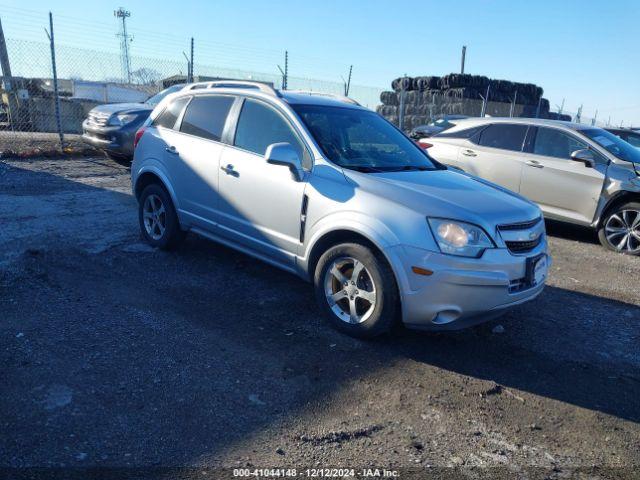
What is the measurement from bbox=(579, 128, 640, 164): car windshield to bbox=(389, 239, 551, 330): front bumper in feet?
15.0

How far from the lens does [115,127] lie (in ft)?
34.3

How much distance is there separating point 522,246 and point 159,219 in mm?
3763

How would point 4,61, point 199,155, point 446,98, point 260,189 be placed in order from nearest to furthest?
1. point 260,189
2. point 199,155
3. point 4,61
4. point 446,98

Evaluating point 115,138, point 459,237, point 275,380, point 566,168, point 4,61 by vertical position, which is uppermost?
point 4,61

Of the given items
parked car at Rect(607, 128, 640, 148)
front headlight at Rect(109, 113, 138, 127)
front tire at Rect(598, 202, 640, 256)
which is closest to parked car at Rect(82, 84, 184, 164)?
front headlight at Rect(109, 113, 138, 127)

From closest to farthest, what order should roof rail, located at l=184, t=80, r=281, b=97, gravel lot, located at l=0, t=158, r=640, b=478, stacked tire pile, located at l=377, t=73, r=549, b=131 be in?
gravel lot, located at l=0, t=158, r=640, b=478
roof rail, located at l=184, t=80, r=281, b=97
stacked tire pile, located at l=377, t=73, r=549, b=131

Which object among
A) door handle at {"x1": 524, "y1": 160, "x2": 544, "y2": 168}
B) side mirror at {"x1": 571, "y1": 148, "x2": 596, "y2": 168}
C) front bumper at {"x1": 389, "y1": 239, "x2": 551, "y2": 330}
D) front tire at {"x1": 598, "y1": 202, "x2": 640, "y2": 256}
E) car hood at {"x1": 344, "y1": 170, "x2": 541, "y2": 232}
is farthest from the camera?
door handle at {"x1": 524, "y1": 160, "x2": 544, "y2": 168}

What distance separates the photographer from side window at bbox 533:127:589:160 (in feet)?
24.1

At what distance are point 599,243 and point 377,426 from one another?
20.0ft


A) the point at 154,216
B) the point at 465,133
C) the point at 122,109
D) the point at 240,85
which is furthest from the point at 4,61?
the point at 465,133

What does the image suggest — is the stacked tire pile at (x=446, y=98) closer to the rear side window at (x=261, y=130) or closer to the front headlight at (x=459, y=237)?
the rear side window at (x=261, y=130)

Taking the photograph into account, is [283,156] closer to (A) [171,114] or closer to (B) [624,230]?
(A) [171,114]

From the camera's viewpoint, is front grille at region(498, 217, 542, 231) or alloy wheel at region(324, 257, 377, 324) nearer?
front grille at region(498, 217, 542, 231)

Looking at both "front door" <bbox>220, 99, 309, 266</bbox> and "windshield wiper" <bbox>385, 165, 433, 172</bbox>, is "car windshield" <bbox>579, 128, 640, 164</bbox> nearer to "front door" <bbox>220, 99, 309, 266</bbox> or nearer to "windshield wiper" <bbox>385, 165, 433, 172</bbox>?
"windshield wiper" <bbox>385, 165, 433, 172</bbox>
